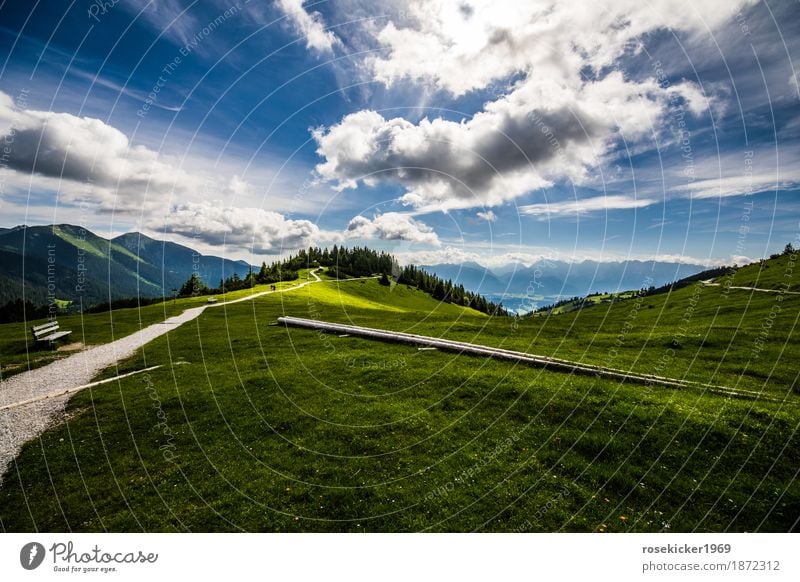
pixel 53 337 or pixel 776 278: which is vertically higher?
pixel 776 278

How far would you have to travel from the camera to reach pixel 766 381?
22812 millimetres

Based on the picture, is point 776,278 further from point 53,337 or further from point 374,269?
point 53,337

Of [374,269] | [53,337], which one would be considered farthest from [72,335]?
[374,269]

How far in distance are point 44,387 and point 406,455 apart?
23392 millimetres

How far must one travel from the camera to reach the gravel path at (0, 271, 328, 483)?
15.7 m

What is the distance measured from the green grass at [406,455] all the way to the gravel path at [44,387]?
33.5 inches

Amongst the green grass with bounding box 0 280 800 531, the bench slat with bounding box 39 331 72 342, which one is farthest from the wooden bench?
the green grass with bounding box 0 280 800 531

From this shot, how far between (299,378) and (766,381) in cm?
2942

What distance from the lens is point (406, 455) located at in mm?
13570

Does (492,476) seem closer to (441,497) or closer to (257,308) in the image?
(441,497)

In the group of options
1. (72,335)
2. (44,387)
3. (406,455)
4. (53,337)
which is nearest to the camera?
(406,455)

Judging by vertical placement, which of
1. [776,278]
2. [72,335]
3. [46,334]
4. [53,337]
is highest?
[776,278]

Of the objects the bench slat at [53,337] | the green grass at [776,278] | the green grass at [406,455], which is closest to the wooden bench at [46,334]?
the bench slat at [53,337]

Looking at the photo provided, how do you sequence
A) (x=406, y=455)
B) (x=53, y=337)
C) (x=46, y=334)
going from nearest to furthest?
(x=406, y=455) < (x=53, y=337) < (x=46, y=334)
